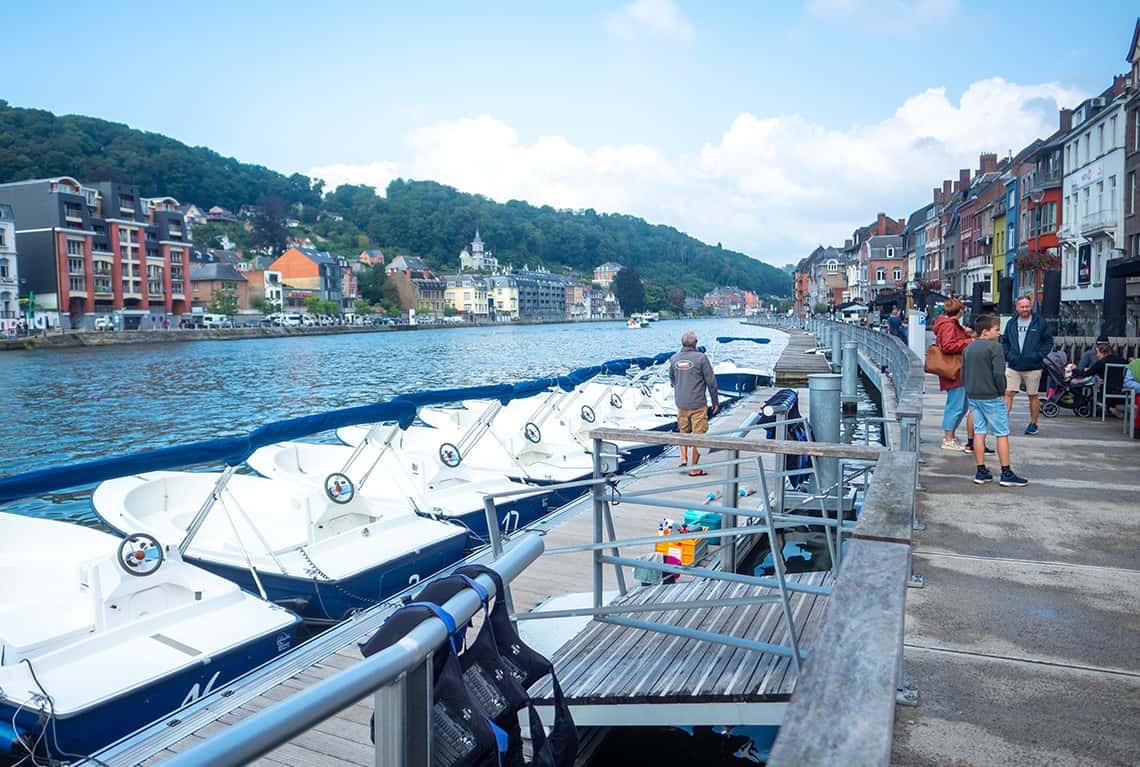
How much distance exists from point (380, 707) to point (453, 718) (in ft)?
1.94

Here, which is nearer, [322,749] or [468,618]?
[468,618]

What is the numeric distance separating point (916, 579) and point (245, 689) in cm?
505

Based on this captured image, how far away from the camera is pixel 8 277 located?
83.1m

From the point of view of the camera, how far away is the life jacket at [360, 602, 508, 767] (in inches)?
99.0

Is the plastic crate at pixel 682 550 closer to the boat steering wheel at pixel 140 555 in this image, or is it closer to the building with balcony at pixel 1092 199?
the boat steering wheel at pixel 140 555

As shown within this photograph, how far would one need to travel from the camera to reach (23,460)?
27.2 m

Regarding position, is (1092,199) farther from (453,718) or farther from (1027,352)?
(453,718)

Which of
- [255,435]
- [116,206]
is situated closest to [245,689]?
[255,435]

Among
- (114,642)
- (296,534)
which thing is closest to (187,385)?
(296,534)

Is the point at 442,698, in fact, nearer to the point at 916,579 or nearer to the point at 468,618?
the point at 468,618

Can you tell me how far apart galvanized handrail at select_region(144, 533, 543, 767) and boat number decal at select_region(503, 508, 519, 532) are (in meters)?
10.3

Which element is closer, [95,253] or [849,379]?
[849,379]

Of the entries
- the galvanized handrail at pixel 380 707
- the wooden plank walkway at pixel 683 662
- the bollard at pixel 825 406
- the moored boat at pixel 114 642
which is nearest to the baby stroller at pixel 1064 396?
the bollard at pixel 825 406

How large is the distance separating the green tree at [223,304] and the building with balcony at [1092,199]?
104 m
